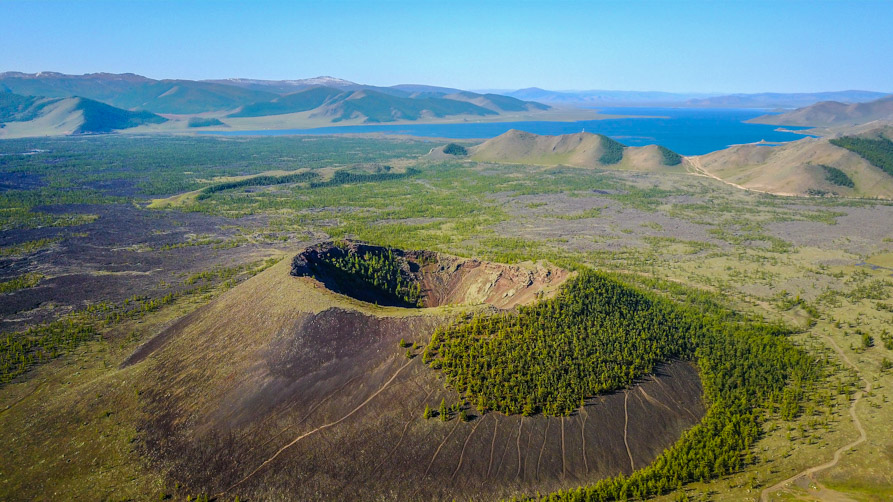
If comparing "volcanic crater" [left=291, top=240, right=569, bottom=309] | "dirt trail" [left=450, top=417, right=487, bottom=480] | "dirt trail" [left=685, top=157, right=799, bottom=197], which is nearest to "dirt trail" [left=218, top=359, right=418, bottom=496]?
"dirt trail" [left=450, top=417, right=487, bottom=480]

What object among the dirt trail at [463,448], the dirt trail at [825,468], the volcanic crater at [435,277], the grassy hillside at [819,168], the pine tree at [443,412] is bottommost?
the dirt trail at [825,468]

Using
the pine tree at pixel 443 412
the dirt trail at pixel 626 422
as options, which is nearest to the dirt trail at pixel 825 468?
the dirt trail at pixel 626 422

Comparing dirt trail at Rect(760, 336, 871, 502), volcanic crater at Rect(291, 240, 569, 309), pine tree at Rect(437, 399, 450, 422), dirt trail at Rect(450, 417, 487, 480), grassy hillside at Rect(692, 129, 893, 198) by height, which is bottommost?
dirt trail at Rect(760, 336, 871, 502)

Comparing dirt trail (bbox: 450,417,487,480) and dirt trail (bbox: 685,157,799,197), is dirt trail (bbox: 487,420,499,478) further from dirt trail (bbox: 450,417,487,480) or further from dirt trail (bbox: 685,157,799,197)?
dirt trail (bbox: 685,157,799,197)

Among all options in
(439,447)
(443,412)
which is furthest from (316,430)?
(443,412)

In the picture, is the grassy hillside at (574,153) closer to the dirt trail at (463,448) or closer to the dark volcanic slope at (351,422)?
the dark volcanic slope at (351,422)

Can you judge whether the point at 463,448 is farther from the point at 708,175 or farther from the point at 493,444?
the point at 708,175

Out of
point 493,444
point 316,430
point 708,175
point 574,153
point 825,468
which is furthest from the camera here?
point 574,153
